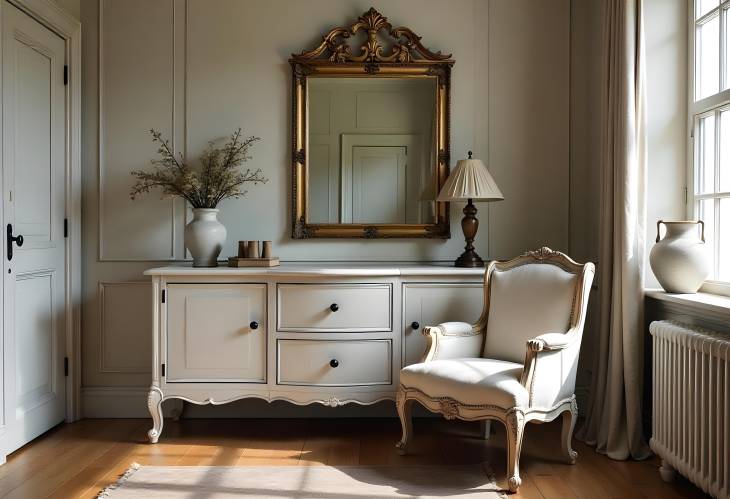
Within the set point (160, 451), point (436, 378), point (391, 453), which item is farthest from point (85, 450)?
point (436, 378)

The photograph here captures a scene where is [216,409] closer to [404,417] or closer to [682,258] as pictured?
[404,417]

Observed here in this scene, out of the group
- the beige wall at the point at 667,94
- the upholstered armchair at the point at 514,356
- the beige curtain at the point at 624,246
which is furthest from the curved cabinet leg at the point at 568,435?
the beige wall at the point at 667,94

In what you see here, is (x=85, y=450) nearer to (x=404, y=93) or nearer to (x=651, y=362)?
(x=404, y=93)

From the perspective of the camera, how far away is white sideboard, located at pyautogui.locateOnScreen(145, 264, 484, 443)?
3.14m

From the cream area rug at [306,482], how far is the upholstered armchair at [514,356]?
222 millimetres

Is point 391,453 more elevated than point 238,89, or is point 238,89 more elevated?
point 238,89

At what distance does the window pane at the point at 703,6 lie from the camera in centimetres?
284

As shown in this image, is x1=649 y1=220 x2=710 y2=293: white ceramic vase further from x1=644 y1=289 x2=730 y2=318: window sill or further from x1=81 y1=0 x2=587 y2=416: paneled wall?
x1=81 y1=0 x2=587 y2=416: paneled wall

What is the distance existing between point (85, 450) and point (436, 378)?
1673 millimetres

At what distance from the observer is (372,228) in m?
3.59

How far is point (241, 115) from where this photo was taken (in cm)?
362

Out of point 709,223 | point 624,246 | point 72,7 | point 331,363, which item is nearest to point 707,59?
point 709,223

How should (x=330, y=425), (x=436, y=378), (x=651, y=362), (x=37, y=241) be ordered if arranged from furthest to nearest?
(x=330, y=425) < (x=37, y=241) < (x=651, y=362) < (x=436, y=378)

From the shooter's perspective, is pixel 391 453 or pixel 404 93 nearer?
pixel 391 453
